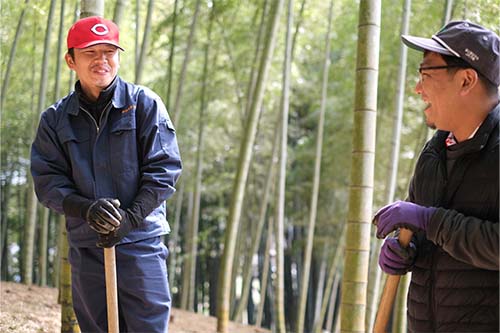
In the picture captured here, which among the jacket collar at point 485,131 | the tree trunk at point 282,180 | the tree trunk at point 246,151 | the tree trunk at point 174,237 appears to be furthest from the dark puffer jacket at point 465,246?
the tree trunk at point 174,237

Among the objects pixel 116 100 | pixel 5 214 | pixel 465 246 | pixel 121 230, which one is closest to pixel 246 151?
pixel 116 100

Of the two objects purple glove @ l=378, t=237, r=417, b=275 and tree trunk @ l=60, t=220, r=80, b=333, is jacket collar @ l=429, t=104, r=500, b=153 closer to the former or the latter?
purple glove @ l=378, t=237, r=417, b=275

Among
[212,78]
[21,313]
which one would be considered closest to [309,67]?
[212,78]

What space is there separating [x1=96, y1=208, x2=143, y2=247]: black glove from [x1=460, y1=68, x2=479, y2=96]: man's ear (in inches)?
42.2

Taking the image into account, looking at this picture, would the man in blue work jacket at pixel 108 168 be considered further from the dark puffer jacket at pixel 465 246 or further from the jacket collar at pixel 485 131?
the jacket collar at pixel 485 131

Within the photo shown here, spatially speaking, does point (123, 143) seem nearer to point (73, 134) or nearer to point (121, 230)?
point (73, 134)

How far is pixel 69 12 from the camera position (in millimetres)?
8812

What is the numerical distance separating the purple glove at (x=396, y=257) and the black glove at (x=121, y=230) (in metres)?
0.80

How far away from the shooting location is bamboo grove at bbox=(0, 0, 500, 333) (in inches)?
234

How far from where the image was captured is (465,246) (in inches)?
61.4

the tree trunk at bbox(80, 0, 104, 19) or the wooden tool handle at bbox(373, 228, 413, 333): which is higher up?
the tree trunk at bbox(80, 0, 104, 19)

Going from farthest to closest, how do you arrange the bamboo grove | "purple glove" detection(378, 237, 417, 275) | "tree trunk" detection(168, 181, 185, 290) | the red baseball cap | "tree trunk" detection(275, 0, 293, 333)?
"tree trunk" detection(168, 181, 185, 290)
"tree trunk" detection(275, 0, 293, 333)
the bamboo grove
the red baseball cap
"purple glove" detection(378, 237, 417, 275)

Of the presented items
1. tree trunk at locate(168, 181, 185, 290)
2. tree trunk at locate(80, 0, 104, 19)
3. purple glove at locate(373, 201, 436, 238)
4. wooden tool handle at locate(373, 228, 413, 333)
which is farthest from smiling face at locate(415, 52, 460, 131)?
tree trunk at locate(168, 181, 185, 290)

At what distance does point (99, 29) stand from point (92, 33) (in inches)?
1.0
